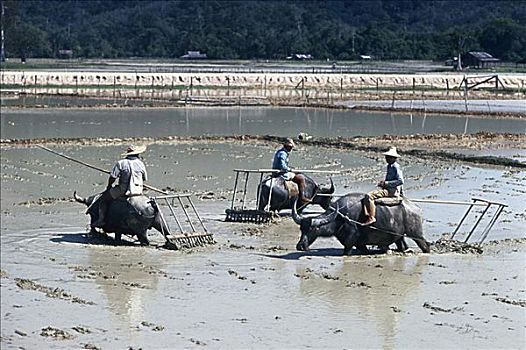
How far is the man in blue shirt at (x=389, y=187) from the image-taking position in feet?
49.3

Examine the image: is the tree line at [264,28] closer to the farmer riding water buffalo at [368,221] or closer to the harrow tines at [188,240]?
the harrow tines at [188,240]

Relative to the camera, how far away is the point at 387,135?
3422 cm

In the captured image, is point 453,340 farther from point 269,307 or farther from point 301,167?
point 301,167

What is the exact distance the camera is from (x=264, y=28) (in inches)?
4867

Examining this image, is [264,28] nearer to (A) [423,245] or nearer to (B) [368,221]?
(A) [423,245]

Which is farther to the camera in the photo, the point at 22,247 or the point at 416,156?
the point at 416,156

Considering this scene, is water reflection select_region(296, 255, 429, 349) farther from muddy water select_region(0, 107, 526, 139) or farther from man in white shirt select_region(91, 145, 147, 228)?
muddy water select_region(0, 107, 526, 139)

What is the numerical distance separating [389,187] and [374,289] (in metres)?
2.44

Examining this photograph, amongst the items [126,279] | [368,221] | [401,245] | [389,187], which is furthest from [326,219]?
[126,279]

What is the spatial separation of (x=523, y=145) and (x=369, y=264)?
730 inches

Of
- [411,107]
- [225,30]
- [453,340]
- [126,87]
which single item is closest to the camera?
[453,340]

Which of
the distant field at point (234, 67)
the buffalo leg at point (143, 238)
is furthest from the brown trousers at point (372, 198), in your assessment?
the distant field at point (234, 67)

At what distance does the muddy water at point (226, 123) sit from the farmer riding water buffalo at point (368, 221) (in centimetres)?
1766

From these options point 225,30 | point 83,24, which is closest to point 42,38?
point 225,30
